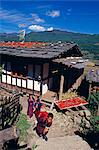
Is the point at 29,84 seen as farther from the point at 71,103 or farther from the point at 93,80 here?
the point at 93,80

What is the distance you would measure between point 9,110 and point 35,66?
5570 mm

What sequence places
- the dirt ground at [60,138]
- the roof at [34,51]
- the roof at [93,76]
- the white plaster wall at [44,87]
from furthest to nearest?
1. the white plaster wall at [44,87]
2. the roof at [93,76]
3. the roof at [34,51]
4. the dirt ground at [60,138]

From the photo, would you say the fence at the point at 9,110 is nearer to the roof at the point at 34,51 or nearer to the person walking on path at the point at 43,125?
the person walking on path at the point at 43,125

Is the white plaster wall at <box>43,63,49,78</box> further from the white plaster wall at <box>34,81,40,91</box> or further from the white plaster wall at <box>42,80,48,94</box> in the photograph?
the white plaster wall at <box>34,81,40,91</box>

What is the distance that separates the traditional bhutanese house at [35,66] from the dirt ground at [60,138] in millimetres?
2630

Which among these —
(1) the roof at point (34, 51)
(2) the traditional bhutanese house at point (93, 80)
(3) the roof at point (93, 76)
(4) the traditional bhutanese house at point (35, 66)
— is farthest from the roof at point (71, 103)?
(1) the roof at point (34, 51)

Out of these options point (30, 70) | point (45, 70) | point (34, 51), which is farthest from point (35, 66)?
point (34, 51)

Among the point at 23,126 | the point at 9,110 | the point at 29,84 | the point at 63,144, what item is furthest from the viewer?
the point at 29,84

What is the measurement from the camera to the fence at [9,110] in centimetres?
1412

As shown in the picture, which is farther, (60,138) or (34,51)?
(34,51)

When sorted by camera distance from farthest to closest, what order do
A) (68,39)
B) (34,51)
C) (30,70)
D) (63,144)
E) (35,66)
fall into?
(68,39), (30,70), (34,51), (35,66), (63,144)

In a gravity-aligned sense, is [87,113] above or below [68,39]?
below

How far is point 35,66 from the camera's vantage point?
19.4 meters

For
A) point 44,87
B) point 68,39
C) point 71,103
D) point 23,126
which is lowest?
point 23,126
